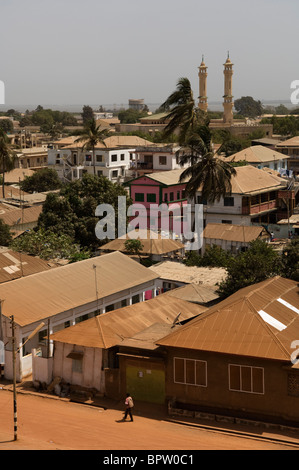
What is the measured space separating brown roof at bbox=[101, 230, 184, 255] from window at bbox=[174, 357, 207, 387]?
58.7 feet

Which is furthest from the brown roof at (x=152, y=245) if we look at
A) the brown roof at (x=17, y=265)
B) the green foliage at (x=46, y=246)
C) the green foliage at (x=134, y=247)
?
the brown roof at (x=17, y=265)

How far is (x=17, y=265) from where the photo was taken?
3469 centimetres

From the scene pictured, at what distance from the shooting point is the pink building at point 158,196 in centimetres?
5350

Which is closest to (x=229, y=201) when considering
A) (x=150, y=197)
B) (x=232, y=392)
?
(x=150, y=197)

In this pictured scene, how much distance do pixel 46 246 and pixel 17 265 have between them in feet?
19.8

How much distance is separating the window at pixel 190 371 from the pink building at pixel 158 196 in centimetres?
3174

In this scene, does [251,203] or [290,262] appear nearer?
[290,262]

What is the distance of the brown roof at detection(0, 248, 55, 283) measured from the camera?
3338 cm

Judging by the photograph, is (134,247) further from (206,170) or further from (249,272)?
(249,272)

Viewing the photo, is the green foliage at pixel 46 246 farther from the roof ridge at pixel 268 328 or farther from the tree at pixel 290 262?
the roof ridge at pixel 268 328

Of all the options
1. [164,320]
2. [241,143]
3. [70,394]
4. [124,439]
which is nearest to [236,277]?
[164,320]

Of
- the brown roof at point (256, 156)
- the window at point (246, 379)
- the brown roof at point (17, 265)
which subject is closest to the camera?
the window at point (246, 379)

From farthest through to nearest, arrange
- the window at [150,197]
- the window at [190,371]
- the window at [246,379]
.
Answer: the window at [150,197]
the window at [190,371]
the window at [246,379]

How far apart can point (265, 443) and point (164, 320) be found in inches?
338
